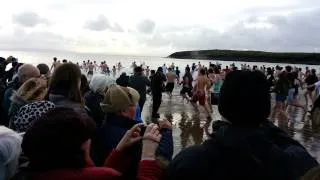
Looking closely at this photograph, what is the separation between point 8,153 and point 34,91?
7.47 ft

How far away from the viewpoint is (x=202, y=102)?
16.3 meters

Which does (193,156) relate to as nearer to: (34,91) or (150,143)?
(150,143)

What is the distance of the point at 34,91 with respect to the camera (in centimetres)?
507

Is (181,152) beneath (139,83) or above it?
above

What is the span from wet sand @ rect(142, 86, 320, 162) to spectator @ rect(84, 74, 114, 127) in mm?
4110

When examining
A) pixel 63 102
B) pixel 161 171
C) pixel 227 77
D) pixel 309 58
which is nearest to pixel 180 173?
pixel 161 171

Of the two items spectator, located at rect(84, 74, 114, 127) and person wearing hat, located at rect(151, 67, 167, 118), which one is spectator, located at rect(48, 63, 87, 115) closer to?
spectator, located at rect(84, 74, 114, 127)

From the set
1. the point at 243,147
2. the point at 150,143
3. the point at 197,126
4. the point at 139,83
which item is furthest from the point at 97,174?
the point at 197,126

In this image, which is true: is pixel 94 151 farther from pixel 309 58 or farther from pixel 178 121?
pixel 309 58

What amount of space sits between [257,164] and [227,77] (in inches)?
20.3

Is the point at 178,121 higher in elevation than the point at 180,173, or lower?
lower

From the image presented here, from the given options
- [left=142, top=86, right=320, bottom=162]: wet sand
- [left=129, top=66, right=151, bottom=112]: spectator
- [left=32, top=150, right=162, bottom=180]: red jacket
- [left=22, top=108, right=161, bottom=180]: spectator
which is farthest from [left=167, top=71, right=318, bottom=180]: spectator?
[left=129, top=66, right=151, bottom=112]: spectator

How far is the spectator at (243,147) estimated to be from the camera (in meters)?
2.57

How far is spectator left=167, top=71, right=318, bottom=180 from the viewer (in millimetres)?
2568
